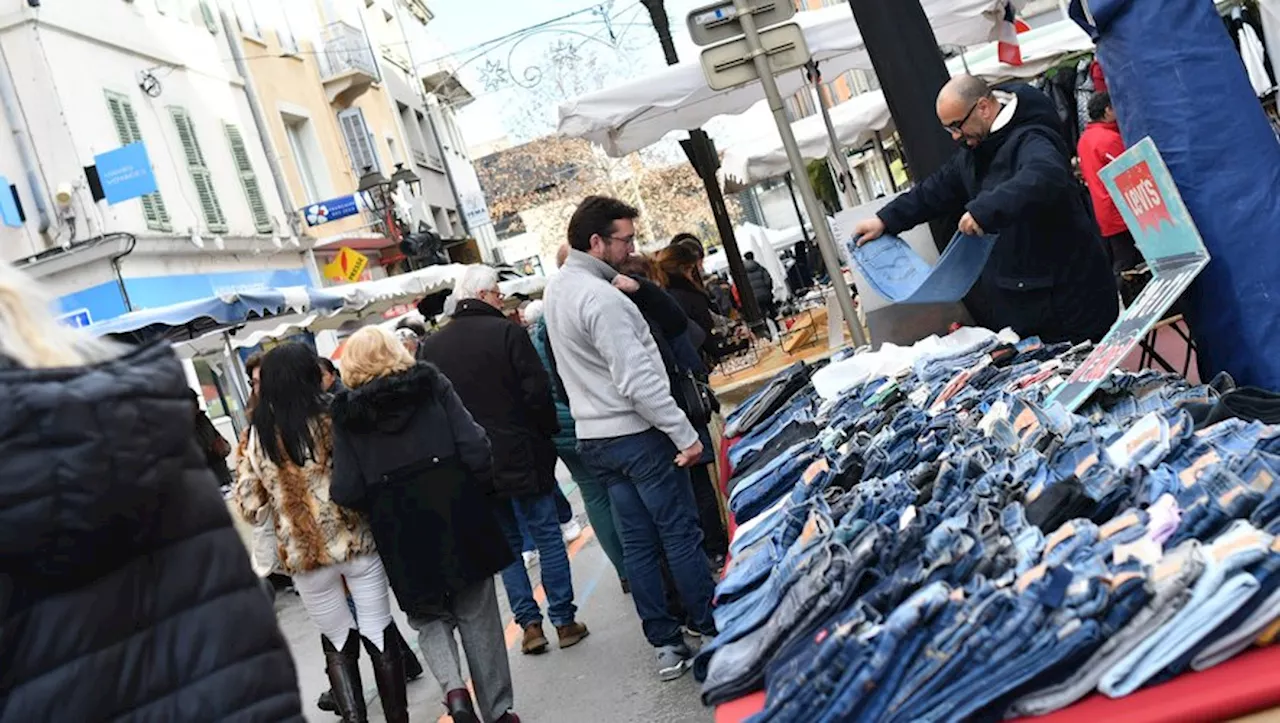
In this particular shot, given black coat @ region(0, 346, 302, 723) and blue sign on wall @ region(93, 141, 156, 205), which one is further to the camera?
blue sign on wall @ region(93, 141, 156, 205)

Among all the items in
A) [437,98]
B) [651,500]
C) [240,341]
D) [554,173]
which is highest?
[437,98]

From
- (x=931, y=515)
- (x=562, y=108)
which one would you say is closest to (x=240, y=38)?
(x=562, y=108)

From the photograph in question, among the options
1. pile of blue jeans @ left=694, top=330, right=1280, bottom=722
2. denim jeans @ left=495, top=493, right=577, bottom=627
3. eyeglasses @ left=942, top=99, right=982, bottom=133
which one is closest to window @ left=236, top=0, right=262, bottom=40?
denim jeans @ left=495, top=493, right=577, bottom=627

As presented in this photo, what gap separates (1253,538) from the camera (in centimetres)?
243

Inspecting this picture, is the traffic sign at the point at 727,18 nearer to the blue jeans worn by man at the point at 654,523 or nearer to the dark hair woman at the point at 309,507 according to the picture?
the blue jeans worn by man at the point at 654,523

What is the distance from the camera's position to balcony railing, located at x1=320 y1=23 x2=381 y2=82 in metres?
33.0

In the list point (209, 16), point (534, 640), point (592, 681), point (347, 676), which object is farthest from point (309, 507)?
point (209, 16)

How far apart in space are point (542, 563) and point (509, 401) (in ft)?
2.92

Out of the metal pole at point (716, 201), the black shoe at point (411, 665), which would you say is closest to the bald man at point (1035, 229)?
the black shoe at point (411, 665)

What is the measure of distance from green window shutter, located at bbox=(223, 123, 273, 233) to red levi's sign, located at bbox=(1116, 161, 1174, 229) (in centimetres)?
2182

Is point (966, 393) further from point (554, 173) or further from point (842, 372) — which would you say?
point (554, 173)

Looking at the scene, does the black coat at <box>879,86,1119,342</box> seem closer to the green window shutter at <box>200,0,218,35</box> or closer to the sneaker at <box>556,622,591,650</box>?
the sneaker at <box>556,622,591,650</box>

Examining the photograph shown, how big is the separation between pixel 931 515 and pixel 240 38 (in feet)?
85.9

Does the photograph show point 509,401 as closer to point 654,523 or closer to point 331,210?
point 654,523
